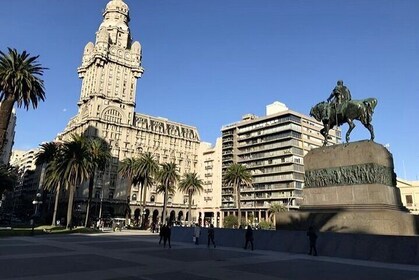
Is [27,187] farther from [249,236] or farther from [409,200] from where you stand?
[249,236]

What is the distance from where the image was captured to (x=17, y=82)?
137ft

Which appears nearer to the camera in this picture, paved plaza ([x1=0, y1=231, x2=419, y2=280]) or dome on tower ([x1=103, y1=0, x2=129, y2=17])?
paved plaza ([x1=0, y1=231, x2=419, y2=280])

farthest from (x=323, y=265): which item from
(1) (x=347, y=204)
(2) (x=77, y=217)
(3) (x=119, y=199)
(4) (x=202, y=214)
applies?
(4) (x=202, y=214)

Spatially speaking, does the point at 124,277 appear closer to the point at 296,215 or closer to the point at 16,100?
the point at 296,215

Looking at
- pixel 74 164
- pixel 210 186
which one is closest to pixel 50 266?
pixel 74 164

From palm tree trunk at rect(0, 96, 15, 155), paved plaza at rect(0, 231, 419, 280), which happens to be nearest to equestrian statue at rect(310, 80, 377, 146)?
paved plaza at rect(0, 231, 419, 280)

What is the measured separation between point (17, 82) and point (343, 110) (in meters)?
37.8

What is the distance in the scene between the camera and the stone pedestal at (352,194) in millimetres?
21203

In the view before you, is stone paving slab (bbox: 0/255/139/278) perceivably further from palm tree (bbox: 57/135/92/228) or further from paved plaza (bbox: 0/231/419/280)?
palm tree (bbox: 57/135/92/228)

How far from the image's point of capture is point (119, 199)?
108m

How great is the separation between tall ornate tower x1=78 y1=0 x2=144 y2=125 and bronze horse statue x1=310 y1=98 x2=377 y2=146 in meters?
92.4

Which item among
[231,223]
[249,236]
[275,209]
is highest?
[275,209]

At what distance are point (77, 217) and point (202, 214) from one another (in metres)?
47.6

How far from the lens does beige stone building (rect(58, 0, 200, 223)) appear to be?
108 meters
